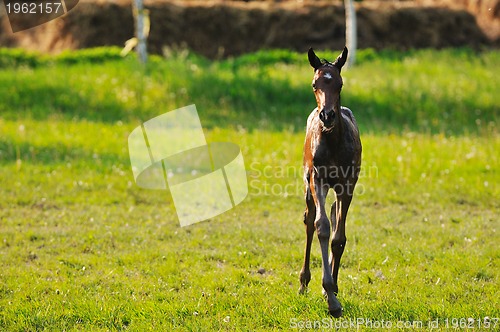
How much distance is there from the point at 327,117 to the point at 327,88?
0.28 m

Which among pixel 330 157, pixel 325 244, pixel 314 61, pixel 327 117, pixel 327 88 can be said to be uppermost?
pixel 314 61

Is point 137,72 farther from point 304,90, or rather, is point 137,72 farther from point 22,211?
point 22,211

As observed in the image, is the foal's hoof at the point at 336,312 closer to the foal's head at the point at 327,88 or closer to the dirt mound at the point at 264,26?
the foal's head at the point at 327,88

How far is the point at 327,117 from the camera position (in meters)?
6.08

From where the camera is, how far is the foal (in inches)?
246

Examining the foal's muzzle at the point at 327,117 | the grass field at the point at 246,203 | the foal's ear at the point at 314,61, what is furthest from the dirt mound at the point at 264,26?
the foal's muzzle at the point at 327,117

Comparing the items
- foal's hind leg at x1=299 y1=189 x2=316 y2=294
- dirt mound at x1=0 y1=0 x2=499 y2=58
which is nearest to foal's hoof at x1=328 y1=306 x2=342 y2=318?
foal's hind leg at x1=299 y1=189 x2=316 y2=294

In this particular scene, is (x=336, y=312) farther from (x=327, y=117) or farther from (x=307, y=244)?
(x=327, y=117)

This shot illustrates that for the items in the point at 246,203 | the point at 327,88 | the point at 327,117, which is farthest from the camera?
the point at 246,203

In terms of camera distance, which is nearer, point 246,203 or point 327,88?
point 327,88

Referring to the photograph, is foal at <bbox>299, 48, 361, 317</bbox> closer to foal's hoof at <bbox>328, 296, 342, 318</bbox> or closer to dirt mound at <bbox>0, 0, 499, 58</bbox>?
foal's hoof at <bbox>328, 296, 342, 318</bbox>

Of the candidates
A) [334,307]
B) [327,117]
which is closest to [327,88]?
[327,117]

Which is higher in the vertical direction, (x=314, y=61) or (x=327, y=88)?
(x=314, y=61)

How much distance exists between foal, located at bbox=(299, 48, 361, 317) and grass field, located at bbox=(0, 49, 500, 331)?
49 cm
